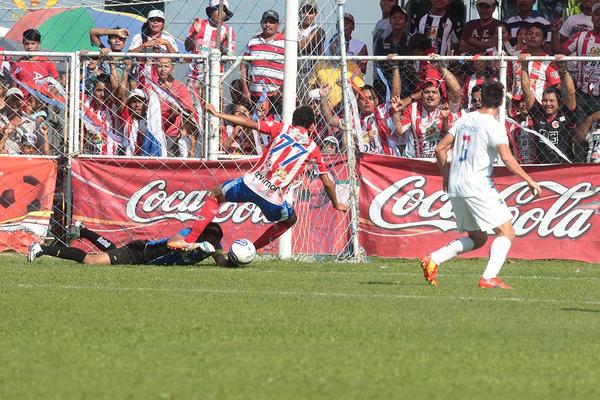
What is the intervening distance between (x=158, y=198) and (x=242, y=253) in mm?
2754

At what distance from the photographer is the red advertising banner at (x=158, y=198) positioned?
52.2 ft

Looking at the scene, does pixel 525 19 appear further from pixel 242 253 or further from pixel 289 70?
pixel 242 253

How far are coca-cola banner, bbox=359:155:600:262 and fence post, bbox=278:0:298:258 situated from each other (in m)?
1.08

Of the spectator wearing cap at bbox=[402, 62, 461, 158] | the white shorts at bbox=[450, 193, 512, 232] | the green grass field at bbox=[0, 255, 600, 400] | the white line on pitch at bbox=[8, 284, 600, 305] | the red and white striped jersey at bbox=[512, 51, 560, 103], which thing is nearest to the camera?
the green grass field at bbox=[0, 255, 600, 400]

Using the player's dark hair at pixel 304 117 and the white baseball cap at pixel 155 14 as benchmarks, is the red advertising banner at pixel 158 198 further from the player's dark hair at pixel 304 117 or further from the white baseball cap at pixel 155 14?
the white baseball cap at pixel 155 14

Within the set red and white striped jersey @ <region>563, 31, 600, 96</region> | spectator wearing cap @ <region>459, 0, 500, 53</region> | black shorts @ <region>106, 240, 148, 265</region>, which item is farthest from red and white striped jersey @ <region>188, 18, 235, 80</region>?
red and white striped jersey @ <region>563, 31, 600, 96</region>

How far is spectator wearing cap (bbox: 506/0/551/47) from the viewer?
17.2 meters

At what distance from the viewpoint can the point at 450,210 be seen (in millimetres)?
15781

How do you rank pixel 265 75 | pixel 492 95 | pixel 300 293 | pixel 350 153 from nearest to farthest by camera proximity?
pixel 300 293 → pixel 492 95 → pixel 350 153 → pixel 265 75

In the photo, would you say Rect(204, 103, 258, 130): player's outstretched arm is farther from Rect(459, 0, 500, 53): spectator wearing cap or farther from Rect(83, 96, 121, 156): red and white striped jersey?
Rect(459, 0, 500, 53): spectator wearing cap

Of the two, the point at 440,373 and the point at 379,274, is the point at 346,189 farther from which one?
the point at 440,373

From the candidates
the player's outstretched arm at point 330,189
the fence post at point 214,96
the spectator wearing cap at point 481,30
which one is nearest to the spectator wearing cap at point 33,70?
the fence post at point 214,96

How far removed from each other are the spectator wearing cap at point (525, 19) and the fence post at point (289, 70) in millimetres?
3582

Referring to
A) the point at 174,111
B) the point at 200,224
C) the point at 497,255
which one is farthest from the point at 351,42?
the point at 497,255
